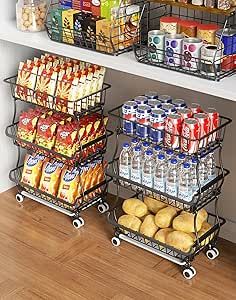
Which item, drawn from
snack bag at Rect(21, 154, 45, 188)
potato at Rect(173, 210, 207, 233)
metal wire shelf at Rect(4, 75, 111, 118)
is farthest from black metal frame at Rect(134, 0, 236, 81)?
snack bag at Rect(21, 154, 45, 188)

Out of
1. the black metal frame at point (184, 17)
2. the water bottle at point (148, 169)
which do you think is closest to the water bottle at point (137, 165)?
the water bottle at point (148, 169)

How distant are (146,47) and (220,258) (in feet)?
2.75

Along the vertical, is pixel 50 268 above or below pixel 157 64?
below

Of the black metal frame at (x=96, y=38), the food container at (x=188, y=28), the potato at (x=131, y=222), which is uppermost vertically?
the food container at (x=188, y=28)

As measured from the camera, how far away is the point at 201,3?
223 cm

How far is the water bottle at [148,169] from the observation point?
247 cm

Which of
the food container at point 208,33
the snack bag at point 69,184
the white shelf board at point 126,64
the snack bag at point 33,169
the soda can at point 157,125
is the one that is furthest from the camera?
the snack bag at point 33,169

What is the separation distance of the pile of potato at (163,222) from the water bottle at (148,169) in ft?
0.53

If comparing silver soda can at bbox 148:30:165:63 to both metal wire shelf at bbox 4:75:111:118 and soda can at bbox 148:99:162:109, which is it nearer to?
soda can at bbox 148:99:162:109

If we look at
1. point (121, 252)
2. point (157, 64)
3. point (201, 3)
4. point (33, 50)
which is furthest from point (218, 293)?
point (33, 50)

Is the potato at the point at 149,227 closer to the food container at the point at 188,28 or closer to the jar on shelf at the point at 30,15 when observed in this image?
the food container at the point at 188,28

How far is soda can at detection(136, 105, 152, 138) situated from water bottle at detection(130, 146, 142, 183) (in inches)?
3.0

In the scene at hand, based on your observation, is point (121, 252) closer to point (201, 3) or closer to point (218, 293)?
point (218, 293)

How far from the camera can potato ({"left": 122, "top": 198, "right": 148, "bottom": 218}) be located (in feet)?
8.70
